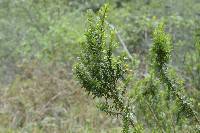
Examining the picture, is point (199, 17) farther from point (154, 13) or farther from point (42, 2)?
point (42, 2)

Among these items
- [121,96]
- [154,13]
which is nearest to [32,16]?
[154,13]

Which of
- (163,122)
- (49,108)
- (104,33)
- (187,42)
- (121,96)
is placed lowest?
(49,108)

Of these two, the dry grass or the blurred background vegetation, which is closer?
the dry grass

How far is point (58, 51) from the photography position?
9281mm

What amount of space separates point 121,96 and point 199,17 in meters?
6.68

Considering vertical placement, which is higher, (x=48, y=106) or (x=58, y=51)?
(x=58, y=51)

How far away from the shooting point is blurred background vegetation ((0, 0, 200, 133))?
7.45 m

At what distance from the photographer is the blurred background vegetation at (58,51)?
7.45 metres

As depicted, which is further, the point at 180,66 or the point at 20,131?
the point at 180,66

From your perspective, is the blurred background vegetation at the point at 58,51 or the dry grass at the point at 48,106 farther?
the blurred background vegetation at the point at 58,51

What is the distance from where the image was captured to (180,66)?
7559 mm

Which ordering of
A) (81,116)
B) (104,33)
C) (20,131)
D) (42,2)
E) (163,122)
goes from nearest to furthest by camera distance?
(104,33)
(163,122)
(20,131)
(81,116)
(42,2)

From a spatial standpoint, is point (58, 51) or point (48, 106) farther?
point (58, 51)

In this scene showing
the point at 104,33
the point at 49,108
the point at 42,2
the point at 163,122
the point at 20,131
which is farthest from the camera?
the point at 42,2
